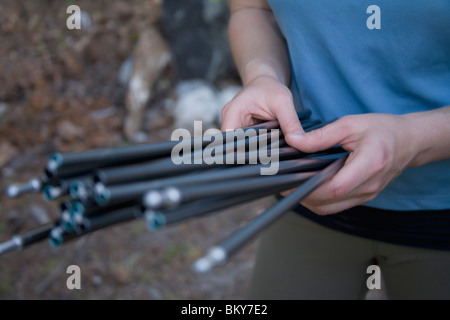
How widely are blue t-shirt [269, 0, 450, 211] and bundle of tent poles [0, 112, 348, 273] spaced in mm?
224

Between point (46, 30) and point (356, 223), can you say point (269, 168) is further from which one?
point (46, 30)

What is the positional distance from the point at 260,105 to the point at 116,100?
6.13 feet

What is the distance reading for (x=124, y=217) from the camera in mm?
558

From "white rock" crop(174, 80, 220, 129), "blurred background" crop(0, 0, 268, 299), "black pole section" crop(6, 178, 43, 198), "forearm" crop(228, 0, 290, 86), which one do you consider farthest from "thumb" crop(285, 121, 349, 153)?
"white rock" crop(174, 80, 220, 129)

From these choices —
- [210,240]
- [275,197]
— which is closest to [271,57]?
[275,197]

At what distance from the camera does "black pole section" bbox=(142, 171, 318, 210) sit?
1.55ft

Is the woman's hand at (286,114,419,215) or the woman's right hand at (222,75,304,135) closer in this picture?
the woman's hand at (286,114,419,215)

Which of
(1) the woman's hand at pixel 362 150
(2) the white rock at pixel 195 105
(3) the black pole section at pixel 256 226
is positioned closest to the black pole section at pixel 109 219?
(3) the black pole section at pixel 256 226

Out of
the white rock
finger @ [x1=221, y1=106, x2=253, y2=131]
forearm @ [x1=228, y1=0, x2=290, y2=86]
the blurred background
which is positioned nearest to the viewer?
finger @ [x1=221, y1=106, x2=253, y2=131]

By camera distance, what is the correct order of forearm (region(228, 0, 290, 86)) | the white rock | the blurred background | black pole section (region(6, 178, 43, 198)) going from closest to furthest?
black pole section (region(6, 178, 43, 198)) → forearm (region(228, 0, 290, 86)) → the blurred background → the white rock

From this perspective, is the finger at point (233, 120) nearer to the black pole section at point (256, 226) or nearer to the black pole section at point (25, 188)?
the black pole section at point (256, 226)

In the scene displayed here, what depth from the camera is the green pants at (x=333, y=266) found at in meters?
0.88

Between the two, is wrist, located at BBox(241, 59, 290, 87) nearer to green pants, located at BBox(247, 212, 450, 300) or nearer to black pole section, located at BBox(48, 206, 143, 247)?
green pants, located at BBox(247, 212, 450, 300)
